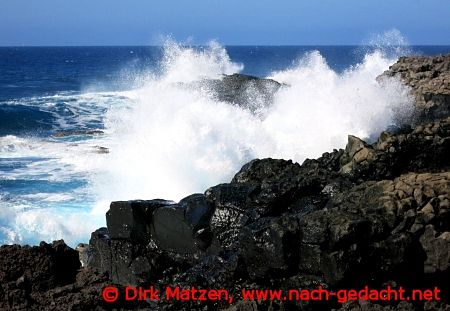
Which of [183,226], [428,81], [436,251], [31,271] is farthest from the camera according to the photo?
[428,81]

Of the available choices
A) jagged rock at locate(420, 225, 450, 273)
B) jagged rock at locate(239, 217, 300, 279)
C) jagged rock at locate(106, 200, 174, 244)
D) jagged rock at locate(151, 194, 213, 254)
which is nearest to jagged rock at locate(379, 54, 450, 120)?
jagged rock at locate(151, 194, 213, 254)

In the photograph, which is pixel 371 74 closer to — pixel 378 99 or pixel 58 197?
pixel 378 99

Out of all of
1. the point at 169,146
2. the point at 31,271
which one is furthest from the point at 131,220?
the point at 169,146

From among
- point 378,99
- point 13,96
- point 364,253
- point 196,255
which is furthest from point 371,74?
point 13,96

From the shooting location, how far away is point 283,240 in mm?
5680

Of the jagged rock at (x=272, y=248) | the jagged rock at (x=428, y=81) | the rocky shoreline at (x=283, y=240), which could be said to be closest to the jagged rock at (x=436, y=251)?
the rocky shoreline at (x=283, y=240)

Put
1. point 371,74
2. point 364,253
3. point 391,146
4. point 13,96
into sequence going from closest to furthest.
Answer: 1. point 364,253
2. point 391,146
3. point 371,74
4. point 13,96

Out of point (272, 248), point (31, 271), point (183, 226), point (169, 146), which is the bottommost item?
point (31, 271)

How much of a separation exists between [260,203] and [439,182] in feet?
6.22

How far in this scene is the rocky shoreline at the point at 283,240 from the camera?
16.8 feet

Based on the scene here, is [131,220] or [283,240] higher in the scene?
[131,220]

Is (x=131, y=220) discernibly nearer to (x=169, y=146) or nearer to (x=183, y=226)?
(x=183, y=226)

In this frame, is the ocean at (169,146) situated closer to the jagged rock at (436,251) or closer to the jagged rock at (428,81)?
the jagged rock at (428,81)

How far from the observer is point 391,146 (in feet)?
26.0
